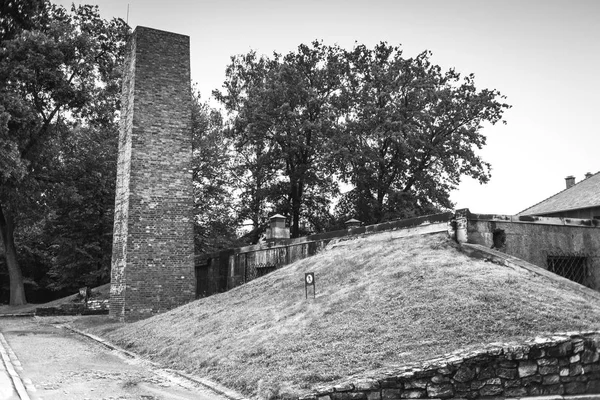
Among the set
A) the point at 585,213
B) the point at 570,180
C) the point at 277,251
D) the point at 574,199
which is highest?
the point at 570,180

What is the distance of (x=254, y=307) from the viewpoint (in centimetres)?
1245

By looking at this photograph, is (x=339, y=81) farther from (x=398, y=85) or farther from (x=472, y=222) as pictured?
(x=472, y=222)

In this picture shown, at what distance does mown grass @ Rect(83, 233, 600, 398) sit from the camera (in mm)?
7711

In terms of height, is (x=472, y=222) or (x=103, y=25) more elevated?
(x=103, y=25)

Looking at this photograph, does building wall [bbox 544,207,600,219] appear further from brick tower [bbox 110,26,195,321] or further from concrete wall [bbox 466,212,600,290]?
brick tower [bbox 110,26,195,321]

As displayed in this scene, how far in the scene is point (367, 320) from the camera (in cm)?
903

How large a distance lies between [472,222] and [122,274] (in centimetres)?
1096

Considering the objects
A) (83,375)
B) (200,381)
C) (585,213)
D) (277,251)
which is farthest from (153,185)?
(585,213)

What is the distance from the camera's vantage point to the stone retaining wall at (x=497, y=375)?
272 inches

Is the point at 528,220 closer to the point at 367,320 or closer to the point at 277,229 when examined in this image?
the point at 367,320

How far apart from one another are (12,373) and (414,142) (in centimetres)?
2236

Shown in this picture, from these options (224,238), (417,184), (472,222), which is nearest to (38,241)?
(224,238)

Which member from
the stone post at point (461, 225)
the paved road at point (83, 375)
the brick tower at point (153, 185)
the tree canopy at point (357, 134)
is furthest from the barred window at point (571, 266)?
the tree canopy at point (357, 134)

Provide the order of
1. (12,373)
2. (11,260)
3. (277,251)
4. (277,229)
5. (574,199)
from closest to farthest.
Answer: (12,373) → (277,251) → (277,229) → (574,199) → (11,260)
